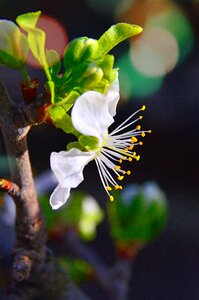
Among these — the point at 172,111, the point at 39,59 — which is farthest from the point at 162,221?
the point at 172,111

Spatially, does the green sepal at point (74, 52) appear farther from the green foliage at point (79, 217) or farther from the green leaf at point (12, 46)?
the green foliage at point (79, 217)

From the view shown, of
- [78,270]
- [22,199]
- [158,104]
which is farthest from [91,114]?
[158,104]

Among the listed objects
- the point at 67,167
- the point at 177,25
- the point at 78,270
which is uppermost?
the point at 177,25

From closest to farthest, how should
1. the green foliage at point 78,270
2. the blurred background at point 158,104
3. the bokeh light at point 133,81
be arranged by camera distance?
the green foliage at point 78,270, the blurred background at point 158,104, the bokeh light at point 133,81

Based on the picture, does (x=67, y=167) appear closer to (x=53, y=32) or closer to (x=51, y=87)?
(x=51, y=87)

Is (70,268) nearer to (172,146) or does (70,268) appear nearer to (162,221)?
(162,221)

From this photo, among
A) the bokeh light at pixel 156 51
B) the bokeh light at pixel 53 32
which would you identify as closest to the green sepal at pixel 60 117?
the bokeh light at pixel 53 32
